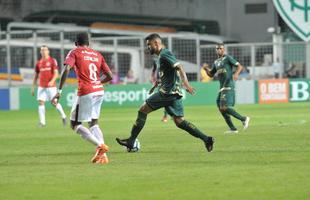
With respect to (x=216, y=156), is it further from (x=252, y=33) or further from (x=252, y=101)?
(x=252, y=33)

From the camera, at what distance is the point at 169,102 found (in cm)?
1523

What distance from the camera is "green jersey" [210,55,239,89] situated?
20.8 m

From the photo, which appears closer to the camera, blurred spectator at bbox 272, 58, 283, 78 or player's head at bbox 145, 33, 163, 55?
player's head at bbox 145, 33, 163, 55

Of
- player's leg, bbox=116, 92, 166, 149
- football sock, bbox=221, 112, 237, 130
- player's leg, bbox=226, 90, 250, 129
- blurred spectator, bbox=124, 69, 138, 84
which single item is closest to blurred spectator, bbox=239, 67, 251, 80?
blurred spectator, bbox=124, 69, 138, 84

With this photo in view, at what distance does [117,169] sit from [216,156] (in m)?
2.12

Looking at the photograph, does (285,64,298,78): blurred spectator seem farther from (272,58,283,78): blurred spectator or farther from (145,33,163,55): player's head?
(145,33,163,55): player's head

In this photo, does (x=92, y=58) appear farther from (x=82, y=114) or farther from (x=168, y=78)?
(x=168, y=78)

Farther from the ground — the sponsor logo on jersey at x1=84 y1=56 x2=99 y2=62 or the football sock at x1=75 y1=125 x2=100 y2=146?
the sponsor logo on jersey at x1=84 y1=56 x2=99 y2=62

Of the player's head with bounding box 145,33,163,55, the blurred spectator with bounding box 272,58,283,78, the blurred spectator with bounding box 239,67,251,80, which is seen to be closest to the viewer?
the player's head with bounding box 145,33,163,55

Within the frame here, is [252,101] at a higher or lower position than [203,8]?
lower

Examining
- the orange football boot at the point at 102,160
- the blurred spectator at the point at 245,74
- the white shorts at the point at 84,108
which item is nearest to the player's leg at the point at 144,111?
the white shorts at the point at 84,108

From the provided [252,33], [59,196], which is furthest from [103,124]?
[252,33]

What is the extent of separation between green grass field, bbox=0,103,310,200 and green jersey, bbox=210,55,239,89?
1.13 meters

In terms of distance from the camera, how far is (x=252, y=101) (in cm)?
3666
